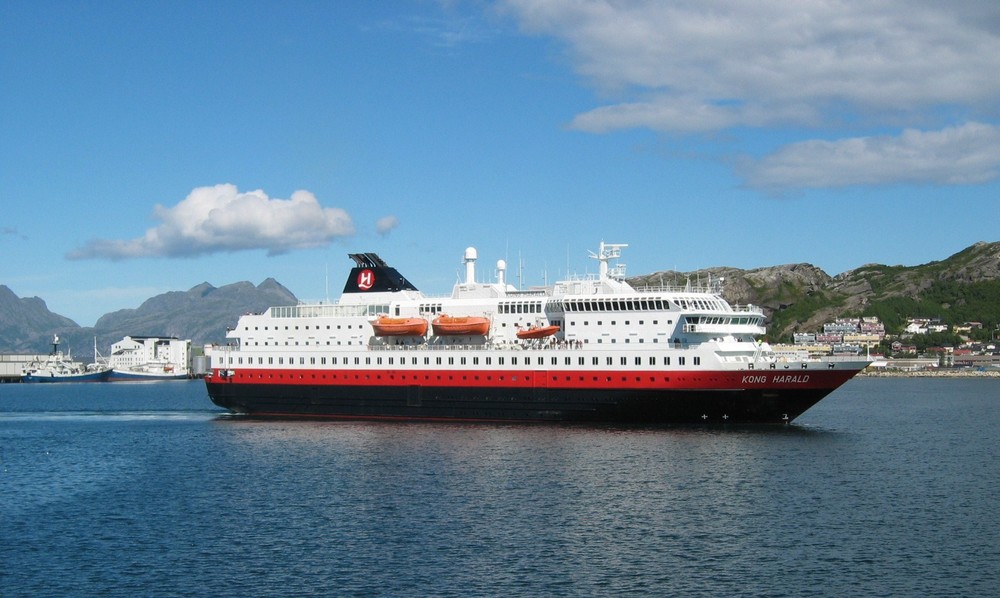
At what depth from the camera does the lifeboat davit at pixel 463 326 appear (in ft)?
177

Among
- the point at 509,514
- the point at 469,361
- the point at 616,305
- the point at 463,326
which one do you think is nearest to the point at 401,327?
the point at 463,326

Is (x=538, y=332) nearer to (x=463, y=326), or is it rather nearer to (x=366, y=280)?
(x=463, y=326)

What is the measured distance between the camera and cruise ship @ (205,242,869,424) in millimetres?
48031

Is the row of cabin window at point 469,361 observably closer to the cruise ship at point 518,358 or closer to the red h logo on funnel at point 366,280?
the cruise ship at point 518,358

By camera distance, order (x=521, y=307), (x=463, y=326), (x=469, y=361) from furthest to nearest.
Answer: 1. (x=521, y=307)
2. (x=463, y=326)
3. (x=469, y=361)

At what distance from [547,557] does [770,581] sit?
543cm

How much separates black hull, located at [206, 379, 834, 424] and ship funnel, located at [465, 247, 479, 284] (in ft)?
26.3

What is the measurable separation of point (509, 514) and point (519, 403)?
21862 mm

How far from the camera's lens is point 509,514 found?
29.5 meters

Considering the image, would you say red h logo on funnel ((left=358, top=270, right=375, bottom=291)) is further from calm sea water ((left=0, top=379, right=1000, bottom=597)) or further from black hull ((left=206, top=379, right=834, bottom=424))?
calm sea water ((left=0, top=379, right=1000, bottom=597))

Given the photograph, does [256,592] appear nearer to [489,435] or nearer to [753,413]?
[489,435]

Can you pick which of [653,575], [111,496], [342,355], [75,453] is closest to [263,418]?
[342,355]

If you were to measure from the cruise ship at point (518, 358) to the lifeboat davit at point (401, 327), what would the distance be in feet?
0.27

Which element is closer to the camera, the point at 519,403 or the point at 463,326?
the point at 519,403
